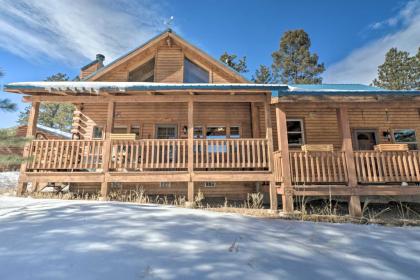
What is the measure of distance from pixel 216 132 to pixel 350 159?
16.8ft

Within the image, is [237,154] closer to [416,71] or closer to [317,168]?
[317,168]

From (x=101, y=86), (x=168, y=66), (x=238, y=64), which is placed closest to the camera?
(x=101, y=86)

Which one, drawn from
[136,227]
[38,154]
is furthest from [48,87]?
[136,227]

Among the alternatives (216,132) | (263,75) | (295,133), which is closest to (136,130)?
(216,132)

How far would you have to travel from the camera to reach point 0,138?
4160 mm

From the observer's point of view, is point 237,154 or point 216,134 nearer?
point 237,154

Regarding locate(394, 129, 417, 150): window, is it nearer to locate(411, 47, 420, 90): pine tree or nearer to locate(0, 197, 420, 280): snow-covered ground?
locate(0, 197, 420, 280): snow-covered ground

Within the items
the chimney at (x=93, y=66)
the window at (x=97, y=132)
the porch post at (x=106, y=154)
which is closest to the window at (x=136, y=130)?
the window at (x=97, y=132)

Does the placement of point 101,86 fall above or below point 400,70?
below

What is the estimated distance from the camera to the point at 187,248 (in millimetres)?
2607

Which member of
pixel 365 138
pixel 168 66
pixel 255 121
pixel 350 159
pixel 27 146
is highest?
pixel 168 66

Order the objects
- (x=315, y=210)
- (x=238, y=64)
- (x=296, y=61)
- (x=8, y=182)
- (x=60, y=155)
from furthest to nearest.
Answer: (x=238, y=64) → (x=296, y=61) → (x=8, y=182) → (x=315, y=210) → (x=60, y=155)

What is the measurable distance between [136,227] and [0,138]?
337 centimetres

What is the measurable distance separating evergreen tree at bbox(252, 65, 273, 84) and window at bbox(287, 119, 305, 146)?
59.2ft
